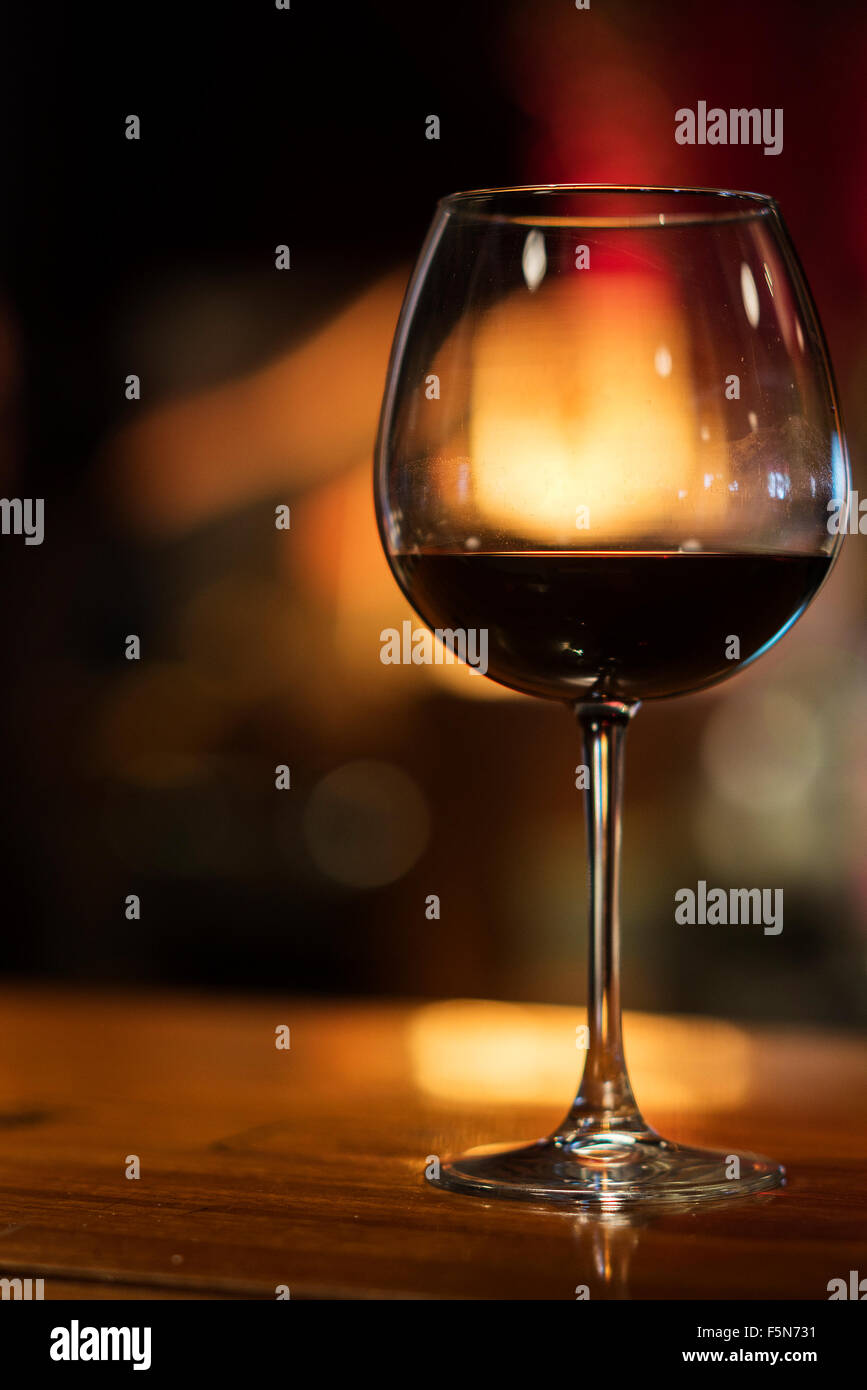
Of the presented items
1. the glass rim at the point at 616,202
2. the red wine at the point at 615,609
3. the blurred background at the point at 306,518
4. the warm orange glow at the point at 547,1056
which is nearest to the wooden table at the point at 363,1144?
the warm orange glow at the point at 547,1056

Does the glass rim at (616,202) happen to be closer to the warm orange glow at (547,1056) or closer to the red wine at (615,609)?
the red wine at (615,609)

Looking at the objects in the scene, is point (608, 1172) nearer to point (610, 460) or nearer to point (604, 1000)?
point (604, 1000)

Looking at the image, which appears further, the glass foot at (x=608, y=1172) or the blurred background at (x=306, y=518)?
the blurred background at (x=306, y=518)

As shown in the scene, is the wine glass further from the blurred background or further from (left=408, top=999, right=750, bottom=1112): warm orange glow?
the blurred background

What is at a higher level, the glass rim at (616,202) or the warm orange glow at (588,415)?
the glass rim at (616,202)

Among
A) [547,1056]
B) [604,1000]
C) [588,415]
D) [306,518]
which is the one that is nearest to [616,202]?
[588,415]

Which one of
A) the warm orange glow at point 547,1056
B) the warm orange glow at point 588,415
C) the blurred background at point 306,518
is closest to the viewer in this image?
the warm orange glow at point 588,415
